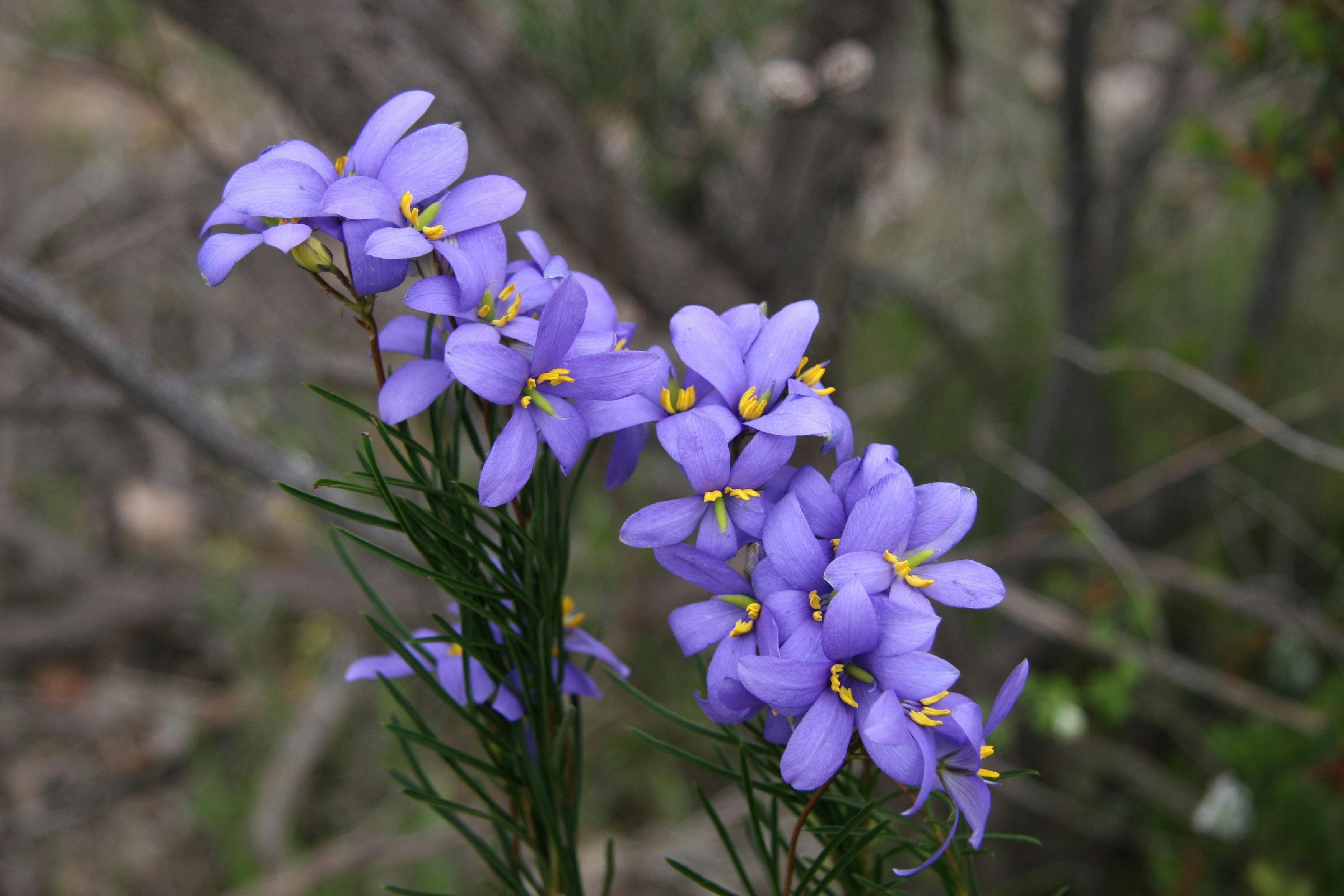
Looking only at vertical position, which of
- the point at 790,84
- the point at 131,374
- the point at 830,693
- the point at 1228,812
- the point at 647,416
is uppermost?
the point at 790,84

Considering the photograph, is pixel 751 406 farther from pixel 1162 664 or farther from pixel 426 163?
pixel 1162 664

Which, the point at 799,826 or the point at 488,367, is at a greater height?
the point at 488,367

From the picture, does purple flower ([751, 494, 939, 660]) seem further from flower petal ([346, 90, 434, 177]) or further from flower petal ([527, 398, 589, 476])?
flower petal ([346, 90, 434, 177])

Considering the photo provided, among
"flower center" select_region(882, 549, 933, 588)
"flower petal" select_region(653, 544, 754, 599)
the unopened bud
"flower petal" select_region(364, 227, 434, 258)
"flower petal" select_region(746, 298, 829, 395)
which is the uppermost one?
A: the unopened bud

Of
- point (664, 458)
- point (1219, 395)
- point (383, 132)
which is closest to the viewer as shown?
point (383, 132)

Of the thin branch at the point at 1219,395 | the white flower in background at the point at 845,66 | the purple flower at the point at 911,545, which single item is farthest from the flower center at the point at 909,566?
the white flower in background at the point at 845,66

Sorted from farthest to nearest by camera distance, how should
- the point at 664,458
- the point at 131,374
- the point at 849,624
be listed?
the point at 664,458, the point at 131,374, the point at 849,624

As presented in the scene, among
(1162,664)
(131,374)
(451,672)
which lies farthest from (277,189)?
(1162,664)

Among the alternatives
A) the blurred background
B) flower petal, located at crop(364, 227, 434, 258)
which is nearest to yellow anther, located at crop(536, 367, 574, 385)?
flower petal, located at crop(364, 227, 434, 258)
